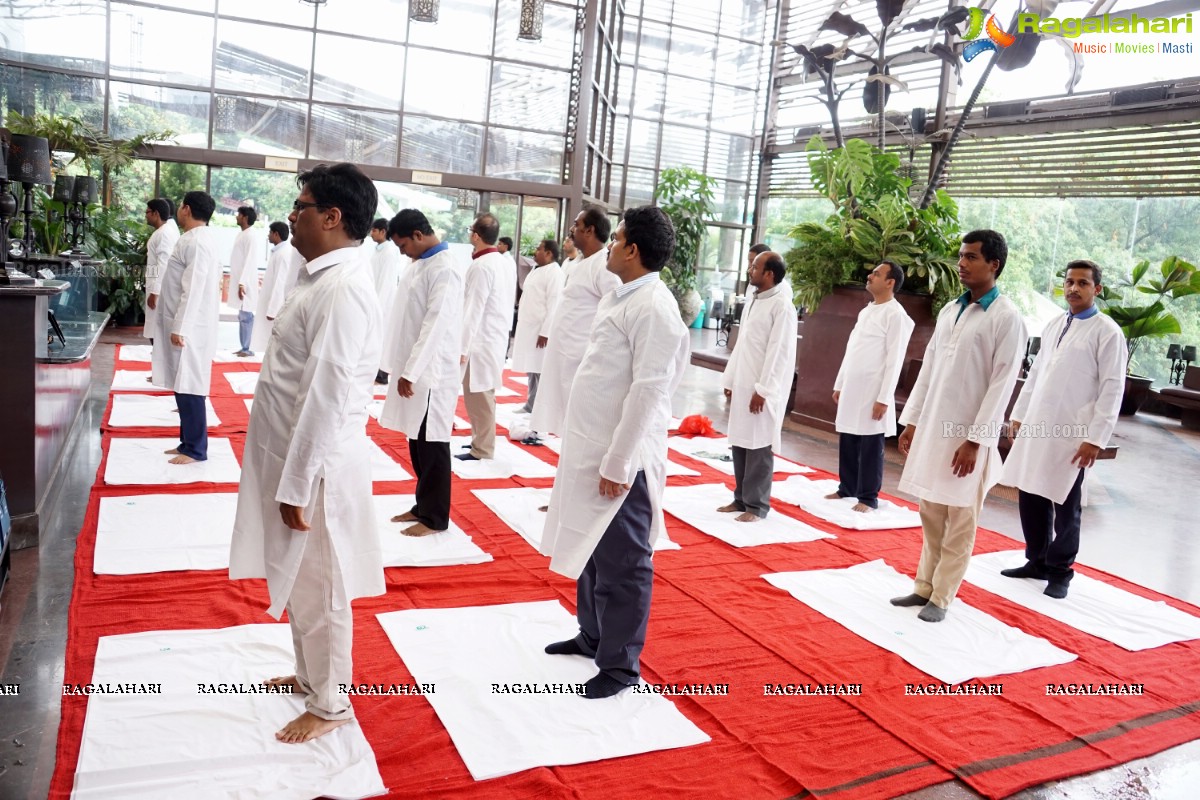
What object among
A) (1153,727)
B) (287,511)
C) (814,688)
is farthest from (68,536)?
(1153,727)

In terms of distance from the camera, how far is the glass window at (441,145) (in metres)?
11.8

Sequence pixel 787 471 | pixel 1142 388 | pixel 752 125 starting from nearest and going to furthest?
pixel 787 471
pixel 1142 388
pixel 752 125

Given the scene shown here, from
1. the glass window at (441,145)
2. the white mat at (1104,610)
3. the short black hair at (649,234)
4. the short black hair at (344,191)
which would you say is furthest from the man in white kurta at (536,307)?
the glass window at (441,145)

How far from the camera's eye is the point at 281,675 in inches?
101

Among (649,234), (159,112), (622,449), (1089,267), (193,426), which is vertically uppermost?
(159,112)

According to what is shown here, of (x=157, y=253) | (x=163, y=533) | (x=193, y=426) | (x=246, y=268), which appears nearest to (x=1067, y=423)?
(x=163, y=533)

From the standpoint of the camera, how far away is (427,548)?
373 cm

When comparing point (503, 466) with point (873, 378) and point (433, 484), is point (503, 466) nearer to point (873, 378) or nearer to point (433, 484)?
point (433, 484)

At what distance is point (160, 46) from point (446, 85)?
11.3 feet

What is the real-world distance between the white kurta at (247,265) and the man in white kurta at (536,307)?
284 cm

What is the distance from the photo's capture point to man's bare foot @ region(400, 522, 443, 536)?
3.88 meters

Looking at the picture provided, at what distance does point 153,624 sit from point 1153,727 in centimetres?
314

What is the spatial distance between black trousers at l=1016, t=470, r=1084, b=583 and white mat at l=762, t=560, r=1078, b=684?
0.54 m

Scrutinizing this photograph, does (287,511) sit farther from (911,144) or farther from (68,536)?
(911,144)
